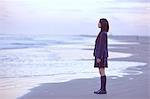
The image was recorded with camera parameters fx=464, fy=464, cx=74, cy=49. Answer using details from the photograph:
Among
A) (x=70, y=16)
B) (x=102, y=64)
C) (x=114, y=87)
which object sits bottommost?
(x=114, y=87)

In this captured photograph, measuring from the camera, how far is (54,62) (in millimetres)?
6141

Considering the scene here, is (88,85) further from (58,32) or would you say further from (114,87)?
(58,32)

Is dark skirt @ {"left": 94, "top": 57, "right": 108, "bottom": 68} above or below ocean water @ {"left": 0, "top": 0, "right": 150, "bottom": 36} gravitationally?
below

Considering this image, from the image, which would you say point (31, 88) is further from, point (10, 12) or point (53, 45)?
Answer: point (10, 12)

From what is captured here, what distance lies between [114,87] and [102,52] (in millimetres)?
533

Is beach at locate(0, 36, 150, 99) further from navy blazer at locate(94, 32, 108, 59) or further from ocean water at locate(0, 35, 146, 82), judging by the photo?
navy blazer at locate(94, 32, 108, 59)

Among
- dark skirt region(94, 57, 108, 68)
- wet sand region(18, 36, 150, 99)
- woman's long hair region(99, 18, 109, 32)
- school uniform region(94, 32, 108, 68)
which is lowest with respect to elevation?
wet sand region(18, 36, 150, 99)

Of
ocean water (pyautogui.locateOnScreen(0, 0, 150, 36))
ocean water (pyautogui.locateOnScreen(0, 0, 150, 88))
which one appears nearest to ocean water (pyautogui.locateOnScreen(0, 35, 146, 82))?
ocean water (pyautogui.locateOnScreen(0, 0, 150, 88))

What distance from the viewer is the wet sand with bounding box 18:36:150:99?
587 cm

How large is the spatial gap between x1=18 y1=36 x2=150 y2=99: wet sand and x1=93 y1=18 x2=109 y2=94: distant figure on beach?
10cm

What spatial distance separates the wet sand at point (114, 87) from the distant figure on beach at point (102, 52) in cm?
10

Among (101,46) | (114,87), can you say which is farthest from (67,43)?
(114,87)

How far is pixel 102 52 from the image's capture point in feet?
19.0

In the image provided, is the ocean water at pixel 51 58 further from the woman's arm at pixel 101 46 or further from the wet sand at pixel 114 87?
the woman's arm at pixel 101 46
